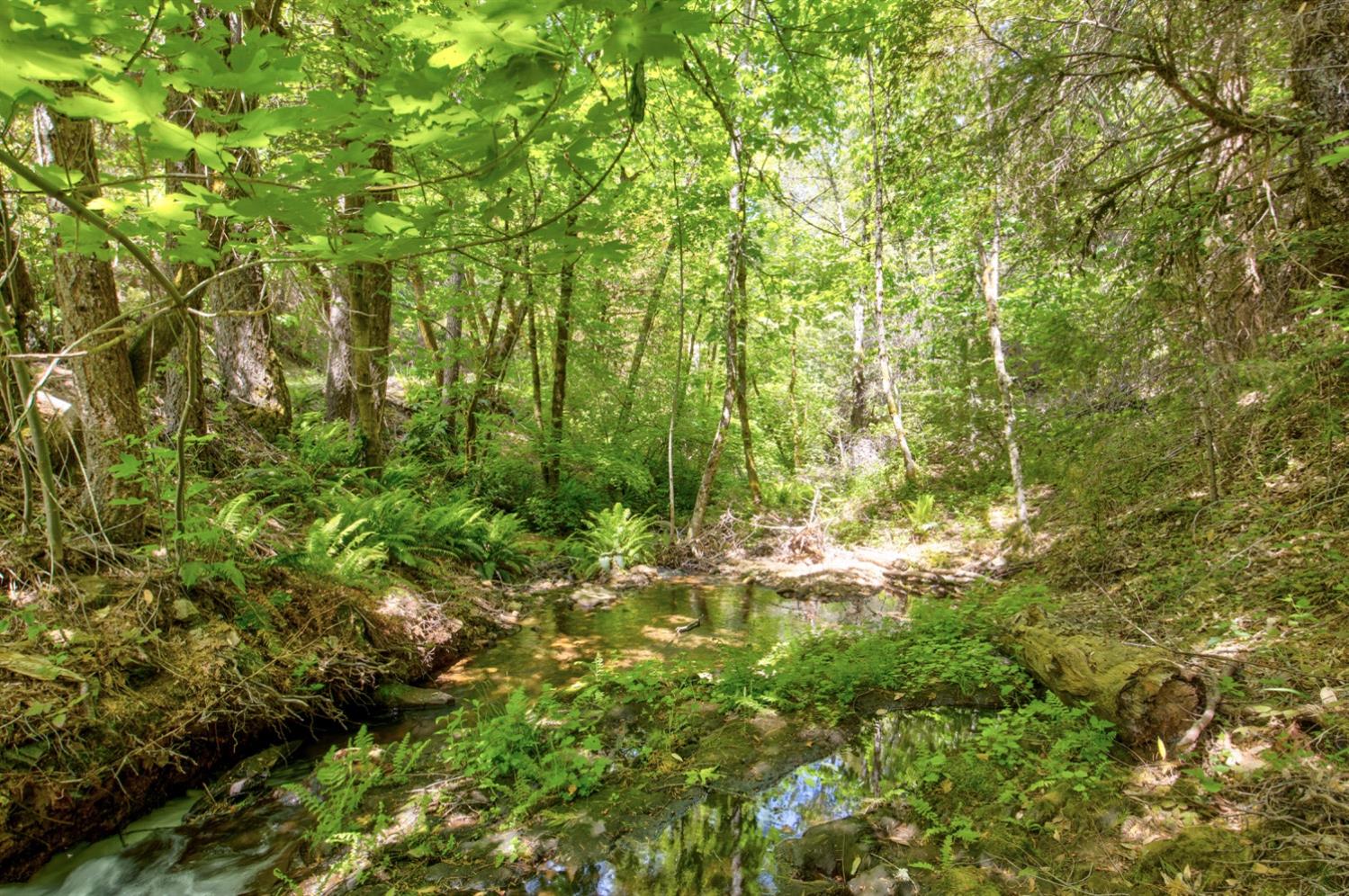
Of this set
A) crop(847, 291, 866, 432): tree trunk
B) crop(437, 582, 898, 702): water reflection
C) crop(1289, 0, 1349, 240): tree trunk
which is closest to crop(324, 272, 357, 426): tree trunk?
crop(437, 582, 898, 702): water reflection

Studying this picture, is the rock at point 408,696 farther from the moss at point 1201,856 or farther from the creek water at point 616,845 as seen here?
the moss at point 1201,856

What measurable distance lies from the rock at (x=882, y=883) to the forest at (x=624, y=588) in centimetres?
2

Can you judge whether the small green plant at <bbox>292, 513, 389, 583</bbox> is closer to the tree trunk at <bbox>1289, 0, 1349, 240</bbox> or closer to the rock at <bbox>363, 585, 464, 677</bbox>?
the rock at <bbox>363, 585, 464, 677</bbox>

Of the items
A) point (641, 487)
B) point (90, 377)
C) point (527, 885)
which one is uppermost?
point (90, 377)

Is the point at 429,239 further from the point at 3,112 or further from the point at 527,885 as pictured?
the point at 527,885

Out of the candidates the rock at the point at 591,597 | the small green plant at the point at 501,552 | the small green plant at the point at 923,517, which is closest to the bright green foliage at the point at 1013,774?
the rock at the point at 591,597

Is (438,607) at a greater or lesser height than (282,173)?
lesser

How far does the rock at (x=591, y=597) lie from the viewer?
8312mm

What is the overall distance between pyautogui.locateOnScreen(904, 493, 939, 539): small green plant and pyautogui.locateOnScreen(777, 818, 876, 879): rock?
8.34 metres

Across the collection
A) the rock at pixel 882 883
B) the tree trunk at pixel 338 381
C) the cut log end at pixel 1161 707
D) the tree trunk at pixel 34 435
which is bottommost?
the rock at pixel 882 883

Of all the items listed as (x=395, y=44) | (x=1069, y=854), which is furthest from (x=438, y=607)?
(x=1069, y=854)

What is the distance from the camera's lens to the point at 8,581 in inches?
149

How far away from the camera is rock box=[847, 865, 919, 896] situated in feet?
8.57

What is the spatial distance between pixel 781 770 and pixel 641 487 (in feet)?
30.1
